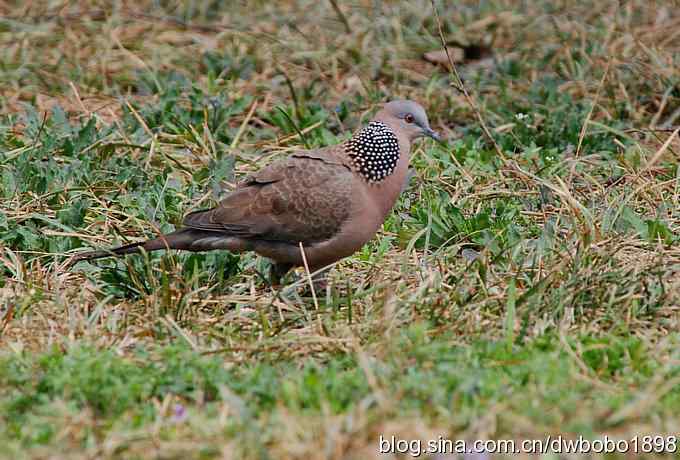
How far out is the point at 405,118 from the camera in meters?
5.27

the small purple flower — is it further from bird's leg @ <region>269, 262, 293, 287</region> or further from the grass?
bird's leg @ <region>269, 262, 293, 287</region>

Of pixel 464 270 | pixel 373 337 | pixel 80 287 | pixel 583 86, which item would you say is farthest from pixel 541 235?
pixel 583 86

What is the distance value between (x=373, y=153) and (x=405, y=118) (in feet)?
1.18

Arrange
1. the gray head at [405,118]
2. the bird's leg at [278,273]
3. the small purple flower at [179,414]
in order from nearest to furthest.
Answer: the small purple flower at [179,414]
the bird's leg at [278,273]
the gray head at [405,118]

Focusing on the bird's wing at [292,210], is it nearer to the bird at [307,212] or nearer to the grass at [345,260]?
the bird at [307,212]

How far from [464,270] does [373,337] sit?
65 cm

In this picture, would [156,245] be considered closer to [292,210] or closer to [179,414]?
[292,210]

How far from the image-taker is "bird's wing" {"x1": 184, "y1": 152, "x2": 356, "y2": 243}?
4898 millimetres

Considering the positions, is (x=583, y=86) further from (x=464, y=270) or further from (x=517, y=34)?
(x=464, y=270)

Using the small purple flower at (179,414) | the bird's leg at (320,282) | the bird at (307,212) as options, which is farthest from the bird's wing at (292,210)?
the small purple flower at (179,414)

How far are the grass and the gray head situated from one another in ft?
1.66

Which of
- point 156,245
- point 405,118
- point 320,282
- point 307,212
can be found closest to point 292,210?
point 307,212

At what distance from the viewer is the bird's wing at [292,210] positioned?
490 cm

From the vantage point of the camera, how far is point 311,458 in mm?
3184
